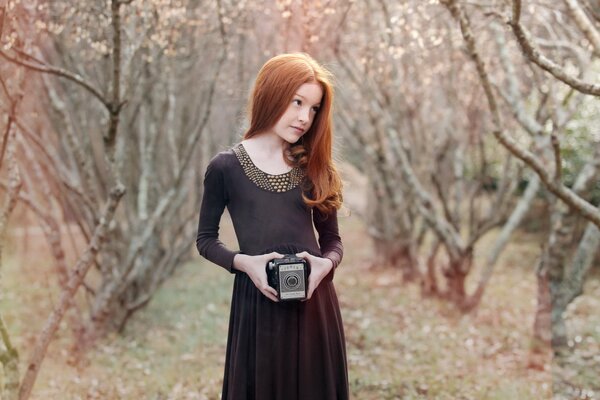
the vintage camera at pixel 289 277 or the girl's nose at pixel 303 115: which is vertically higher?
the girl's nose at pixel 303 115

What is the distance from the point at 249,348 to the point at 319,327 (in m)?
0.29

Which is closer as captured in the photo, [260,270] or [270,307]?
[260,270]

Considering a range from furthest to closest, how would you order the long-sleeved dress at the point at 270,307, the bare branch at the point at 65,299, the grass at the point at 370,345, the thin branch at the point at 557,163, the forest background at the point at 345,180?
the grass at the point at 370,345, the forest background at the point at 345,180, the thin branch at the point at 557,163, the bare branch at the point at 65,299, the long-sleeved dress at the point at 270,307

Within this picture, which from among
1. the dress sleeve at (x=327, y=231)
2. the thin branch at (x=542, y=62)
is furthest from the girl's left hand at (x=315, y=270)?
the thin branch at (x=542, y=62)

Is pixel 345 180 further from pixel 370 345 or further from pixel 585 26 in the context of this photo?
pixel 370 345

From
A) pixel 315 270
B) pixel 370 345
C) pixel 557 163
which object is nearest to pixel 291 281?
pixel 315 270

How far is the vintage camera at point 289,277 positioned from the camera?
2.53 meters

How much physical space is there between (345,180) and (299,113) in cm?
140

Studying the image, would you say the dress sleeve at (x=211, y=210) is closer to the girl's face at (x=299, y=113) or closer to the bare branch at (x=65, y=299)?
the girl's face at (x=299, y=113)

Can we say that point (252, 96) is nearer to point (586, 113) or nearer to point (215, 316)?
point (215, 316)

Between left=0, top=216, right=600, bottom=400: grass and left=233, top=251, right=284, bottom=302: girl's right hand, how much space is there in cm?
281

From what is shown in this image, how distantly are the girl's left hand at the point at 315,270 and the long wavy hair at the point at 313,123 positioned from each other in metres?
0.26

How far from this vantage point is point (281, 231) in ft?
9.03

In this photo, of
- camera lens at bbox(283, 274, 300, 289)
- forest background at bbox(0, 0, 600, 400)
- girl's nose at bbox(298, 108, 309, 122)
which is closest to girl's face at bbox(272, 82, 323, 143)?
girl's nose at bbox(298, 108, 309, 122)
